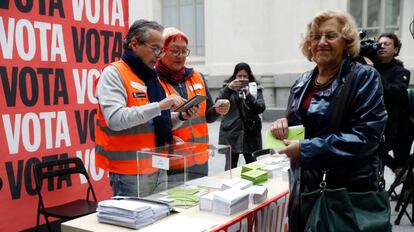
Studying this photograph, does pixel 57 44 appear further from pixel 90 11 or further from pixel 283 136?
pixel 283 136

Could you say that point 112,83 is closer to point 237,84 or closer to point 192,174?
point 192,174

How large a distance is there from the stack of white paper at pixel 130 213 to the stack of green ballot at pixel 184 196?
0.63ft

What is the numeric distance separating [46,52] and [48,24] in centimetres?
22

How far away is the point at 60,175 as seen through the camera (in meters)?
3.20

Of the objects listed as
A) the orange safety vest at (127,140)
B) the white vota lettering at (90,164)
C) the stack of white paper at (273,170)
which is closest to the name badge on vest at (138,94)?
the orange safety vest at (127,140)

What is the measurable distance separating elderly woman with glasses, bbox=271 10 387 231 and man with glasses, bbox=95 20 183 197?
2.55 feet

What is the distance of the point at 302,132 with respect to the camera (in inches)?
72.2

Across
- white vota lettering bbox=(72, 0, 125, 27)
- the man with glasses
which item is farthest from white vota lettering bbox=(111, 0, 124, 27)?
the man with glasses

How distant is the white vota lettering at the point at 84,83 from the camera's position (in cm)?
343

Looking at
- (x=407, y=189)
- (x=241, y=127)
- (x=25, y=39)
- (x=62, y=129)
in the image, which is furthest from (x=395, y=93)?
(x=25, y=39)

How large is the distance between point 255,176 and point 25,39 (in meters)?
1.98

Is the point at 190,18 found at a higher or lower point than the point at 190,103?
higher

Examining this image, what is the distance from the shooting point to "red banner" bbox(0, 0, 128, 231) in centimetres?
293

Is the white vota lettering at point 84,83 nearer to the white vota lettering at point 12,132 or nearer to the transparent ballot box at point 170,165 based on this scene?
the white vota lettering at point 12,132
